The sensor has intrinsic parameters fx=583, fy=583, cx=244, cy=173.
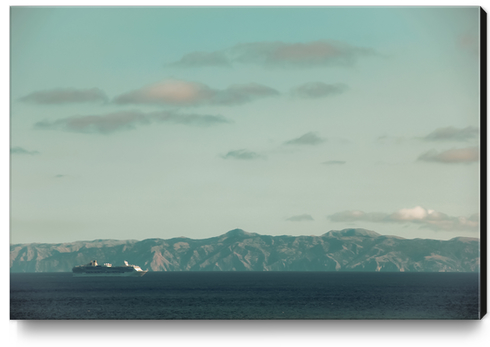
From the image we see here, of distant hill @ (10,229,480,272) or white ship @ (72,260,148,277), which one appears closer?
distant hill @ (10,229,480,272)

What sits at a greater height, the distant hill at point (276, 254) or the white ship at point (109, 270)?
the distant hill at point (276, 254)

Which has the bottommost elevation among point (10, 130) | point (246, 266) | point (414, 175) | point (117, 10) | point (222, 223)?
point (246, 266)

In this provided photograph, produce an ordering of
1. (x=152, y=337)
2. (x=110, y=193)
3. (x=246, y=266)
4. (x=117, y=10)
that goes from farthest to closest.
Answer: (x=246, y=266), (x=110, y=193), (x=117, y=10), (x=152, y=337)

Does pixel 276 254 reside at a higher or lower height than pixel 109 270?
higher

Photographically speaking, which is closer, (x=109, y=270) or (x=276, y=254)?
(x=276, y=254)

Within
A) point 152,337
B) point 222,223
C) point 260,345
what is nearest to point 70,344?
point 152,337

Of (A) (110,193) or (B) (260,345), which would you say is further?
(A) (110,193)

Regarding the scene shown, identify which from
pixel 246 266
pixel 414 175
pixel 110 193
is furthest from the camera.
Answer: pixel 246 266

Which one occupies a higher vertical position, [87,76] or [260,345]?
[87,76]

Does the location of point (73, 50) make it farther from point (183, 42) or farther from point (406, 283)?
point (406, 283)

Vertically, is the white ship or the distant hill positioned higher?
the distant hill
